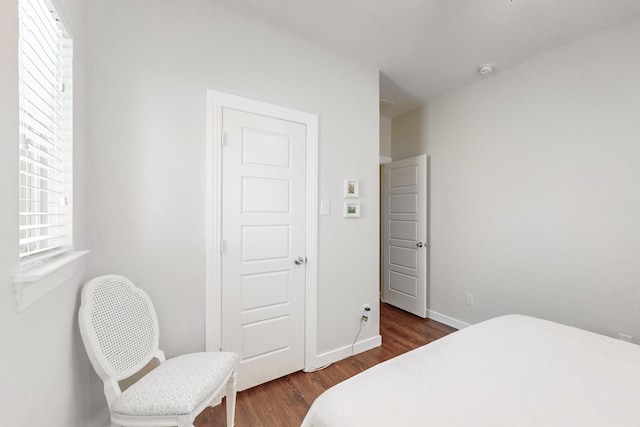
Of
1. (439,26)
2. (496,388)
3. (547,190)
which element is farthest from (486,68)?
(496,388)

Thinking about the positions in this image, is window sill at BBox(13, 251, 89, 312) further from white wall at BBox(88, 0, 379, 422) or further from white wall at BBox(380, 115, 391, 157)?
white wall at BBox(380, 115, 391, 157)

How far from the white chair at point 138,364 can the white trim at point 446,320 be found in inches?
104

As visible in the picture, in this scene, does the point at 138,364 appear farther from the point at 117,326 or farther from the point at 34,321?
the point at 34,321

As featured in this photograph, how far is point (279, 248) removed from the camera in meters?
2.04

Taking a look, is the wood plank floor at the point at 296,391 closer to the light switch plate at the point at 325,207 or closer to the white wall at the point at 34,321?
the white wall at the point at 34,321

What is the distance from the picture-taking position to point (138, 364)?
132 cm

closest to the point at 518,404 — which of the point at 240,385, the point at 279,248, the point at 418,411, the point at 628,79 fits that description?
the point at 418,411

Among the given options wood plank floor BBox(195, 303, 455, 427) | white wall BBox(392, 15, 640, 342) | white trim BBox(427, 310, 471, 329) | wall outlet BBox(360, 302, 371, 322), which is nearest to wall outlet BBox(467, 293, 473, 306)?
white wall BBox(392, 15, 640, 342)

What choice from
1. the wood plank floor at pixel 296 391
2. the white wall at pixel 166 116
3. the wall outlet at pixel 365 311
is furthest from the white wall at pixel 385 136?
the wood plank floor at pixel 296 391

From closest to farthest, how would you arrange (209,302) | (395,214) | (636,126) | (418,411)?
1. (418,411)
2. (209,302)
3. (636,126)
4. (395,214)

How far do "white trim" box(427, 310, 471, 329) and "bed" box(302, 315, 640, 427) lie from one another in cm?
178

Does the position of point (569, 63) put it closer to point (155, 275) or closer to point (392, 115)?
point (392, 115)

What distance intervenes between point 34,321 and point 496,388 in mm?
1605

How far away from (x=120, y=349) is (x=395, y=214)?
3.28 meters
